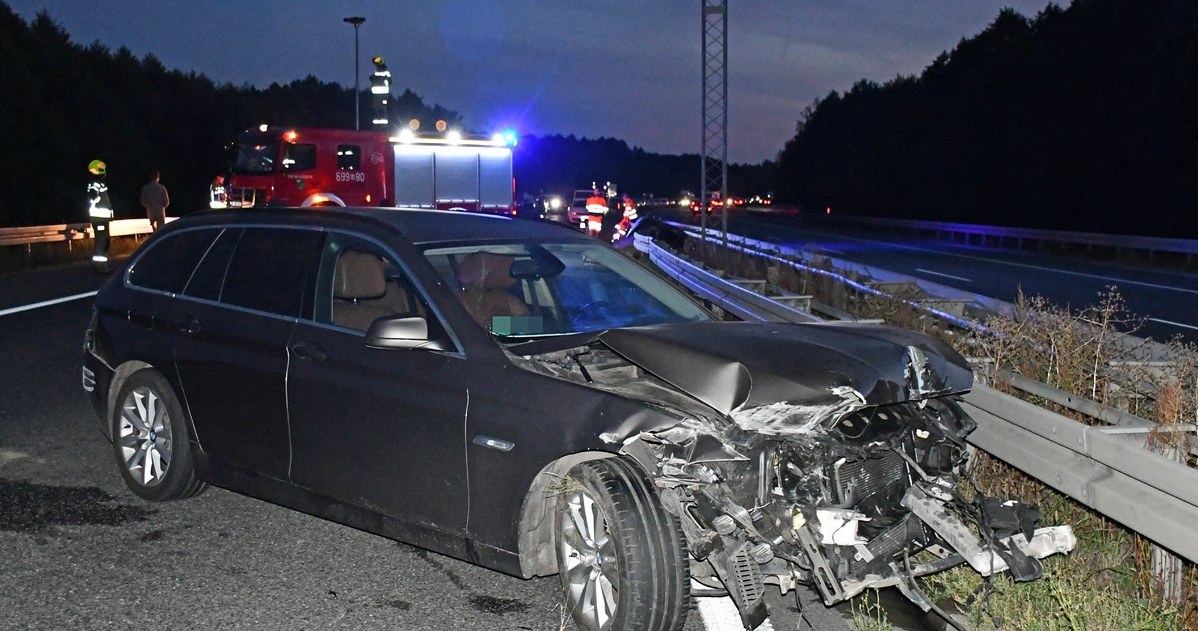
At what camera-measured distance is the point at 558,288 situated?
6.08m

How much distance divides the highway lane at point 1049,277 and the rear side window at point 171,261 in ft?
30.4

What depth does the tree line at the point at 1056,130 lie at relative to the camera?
42969 millimetres

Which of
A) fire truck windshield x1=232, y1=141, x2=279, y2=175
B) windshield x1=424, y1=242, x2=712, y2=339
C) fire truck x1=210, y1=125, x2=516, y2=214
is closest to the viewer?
windshield x1=424, y1=242, x2=712, y2=339

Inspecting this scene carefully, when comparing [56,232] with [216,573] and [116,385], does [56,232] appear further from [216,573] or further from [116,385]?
[216,573]

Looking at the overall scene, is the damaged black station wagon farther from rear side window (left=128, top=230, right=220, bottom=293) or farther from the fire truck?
the fire truck

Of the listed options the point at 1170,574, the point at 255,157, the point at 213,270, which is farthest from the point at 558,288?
the point at 255,157

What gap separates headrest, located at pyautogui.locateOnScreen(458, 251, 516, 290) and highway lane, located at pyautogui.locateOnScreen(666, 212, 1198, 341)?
8.70 metres

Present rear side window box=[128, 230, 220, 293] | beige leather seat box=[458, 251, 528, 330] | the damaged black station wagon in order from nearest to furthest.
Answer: the damaged black station wagon, beige leather seat box=[458, 251, 528, 330], rear side window box=[128, 230, 220, 293]

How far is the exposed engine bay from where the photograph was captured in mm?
4348

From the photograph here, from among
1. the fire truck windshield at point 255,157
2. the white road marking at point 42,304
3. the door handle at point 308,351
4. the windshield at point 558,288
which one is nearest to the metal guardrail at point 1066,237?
the fire truck windshield at point 255,157

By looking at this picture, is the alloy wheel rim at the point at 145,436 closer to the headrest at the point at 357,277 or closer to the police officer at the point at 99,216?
the headrest at the point at 357,277

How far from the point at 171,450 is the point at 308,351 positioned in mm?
1303

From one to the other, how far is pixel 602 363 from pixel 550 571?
0.96 metres

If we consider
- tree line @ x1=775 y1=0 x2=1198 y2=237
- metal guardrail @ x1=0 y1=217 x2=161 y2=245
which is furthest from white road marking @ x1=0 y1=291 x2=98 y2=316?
tree line @ x1=775 y1=0 x2=1198 y2=237
